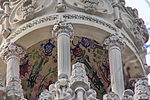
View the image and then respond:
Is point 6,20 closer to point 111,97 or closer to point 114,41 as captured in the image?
point 114,41

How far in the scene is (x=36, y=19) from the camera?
32969 mm

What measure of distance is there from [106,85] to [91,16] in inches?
84.8

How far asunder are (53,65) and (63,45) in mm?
2317

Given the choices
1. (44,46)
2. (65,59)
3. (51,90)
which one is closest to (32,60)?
(44,46)

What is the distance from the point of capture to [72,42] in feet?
111

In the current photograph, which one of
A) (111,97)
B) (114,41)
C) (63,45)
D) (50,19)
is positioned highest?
(50,19)

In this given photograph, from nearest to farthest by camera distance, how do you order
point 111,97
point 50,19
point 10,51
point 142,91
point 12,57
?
point 142,91 < point 111,97 < point 12,57 < point 10,51 < point 50,19

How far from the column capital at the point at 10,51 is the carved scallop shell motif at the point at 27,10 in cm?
84

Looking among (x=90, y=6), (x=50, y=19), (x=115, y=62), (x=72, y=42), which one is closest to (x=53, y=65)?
(x=72, y=42)

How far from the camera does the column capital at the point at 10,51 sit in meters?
32.6

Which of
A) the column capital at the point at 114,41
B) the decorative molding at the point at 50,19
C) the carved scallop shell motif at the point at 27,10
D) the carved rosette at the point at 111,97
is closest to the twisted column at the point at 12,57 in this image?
the decorative molding at the point at 50,19

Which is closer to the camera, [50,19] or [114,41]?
[114,41]

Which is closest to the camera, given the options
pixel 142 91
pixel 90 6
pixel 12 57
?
pixel 142 91

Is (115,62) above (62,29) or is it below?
below
